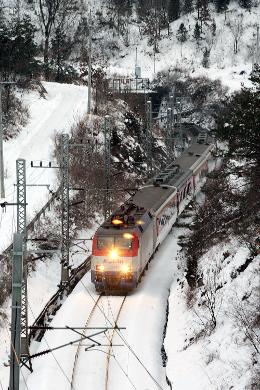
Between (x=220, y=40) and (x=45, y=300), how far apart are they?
73953 mm

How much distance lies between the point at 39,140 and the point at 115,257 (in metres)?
24.5

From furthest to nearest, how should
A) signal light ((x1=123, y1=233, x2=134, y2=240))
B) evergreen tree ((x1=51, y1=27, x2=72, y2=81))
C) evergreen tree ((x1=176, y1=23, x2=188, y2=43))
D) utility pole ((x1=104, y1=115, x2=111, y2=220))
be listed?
evergreen tree ((x1=176, y1=23, x2=188, y2=43)) → evergreen tree ((x1=51, y1=27, x2=72, y2=81)) → utility pole ((x1=104, y1=115, x2=111, y2=220)) → signal light ((x1=123, y1=233, x2=134, y2=240))

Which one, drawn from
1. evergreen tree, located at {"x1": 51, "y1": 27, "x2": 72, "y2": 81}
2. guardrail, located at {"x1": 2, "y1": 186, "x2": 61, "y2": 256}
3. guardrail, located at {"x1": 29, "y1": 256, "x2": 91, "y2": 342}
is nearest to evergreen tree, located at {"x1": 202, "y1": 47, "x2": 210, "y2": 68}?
evergreen tree, located at {"x1": 51, "y1": 27, "x2": 72, "y2": 81}

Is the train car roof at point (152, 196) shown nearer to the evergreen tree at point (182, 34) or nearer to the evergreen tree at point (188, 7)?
the evergreen tree at point (182, 34)

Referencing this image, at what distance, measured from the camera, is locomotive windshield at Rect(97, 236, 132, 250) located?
2755cm

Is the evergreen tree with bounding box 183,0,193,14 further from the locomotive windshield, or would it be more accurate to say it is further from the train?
the locomotive windshield

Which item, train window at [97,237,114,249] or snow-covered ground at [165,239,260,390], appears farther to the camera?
train window at [97,237,114,249]

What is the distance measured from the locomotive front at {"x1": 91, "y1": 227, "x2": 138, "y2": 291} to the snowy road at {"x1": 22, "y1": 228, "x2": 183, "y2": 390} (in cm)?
103

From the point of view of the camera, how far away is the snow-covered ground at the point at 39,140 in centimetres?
3797

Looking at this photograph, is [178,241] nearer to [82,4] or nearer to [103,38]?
[103,38]

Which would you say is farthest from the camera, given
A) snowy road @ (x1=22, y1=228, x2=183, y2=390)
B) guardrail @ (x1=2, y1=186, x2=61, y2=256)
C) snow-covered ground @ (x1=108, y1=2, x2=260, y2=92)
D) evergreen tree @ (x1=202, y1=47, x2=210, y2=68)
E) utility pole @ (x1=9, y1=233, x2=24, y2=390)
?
evergreen tree @ (x1=202, y1=47, x2=210, y2=68)

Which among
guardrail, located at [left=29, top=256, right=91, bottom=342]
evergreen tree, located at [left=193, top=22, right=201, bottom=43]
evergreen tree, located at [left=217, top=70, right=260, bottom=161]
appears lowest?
guardrail, located at [left=29, top=256, right=91, bottom=342]

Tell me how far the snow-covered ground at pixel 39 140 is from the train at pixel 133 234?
6.85 metres

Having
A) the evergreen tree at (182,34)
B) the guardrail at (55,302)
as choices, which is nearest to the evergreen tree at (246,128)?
the guardrail at (55,302)
